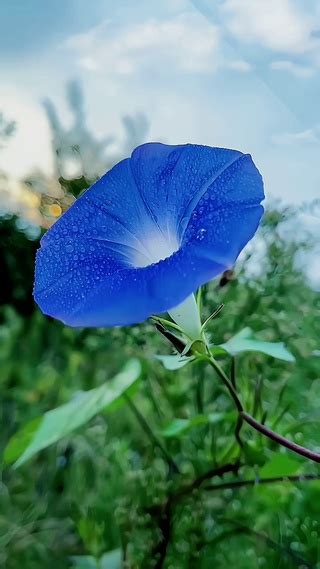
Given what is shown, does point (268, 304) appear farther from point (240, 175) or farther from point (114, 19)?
point (114, 19)

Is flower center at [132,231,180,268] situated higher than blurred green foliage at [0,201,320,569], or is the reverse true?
flower center at [132,231,180,268]

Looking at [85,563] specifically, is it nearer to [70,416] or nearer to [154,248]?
[70,416]

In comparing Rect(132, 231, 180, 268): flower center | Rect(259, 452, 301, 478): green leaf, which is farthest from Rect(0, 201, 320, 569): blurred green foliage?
Rect(132, 231, 180, 268): flower center

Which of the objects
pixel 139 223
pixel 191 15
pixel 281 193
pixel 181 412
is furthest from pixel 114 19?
pixel 139 223

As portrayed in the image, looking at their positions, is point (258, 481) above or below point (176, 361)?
below

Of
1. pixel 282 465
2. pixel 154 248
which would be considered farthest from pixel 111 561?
pixel 154 248

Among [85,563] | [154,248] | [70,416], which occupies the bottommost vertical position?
[85,563]

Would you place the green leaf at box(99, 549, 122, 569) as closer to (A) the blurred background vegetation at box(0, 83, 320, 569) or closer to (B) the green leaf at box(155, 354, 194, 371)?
(A) the blurred background vegetation at box(0, 83, 320, 569)
